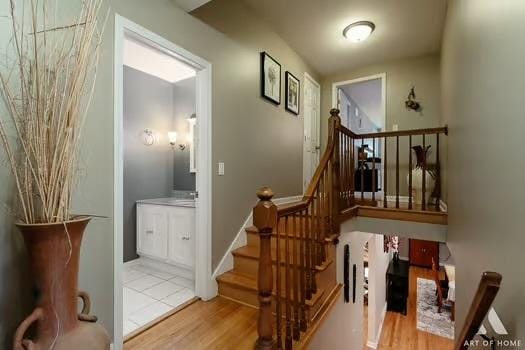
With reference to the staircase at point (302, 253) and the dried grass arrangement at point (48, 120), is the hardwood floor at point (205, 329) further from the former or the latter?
the dried grass arrangement at point (48, 120)

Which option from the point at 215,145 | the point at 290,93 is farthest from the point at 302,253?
the point at 290,93

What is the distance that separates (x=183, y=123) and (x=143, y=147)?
0.70 metres

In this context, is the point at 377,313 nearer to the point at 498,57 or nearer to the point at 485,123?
the point at 485,123

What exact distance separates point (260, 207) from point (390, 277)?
5947mm

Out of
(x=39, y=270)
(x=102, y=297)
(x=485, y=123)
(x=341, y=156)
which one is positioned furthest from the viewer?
(x=341, y=156)

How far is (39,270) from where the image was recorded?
943mm

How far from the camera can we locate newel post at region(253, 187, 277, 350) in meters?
1.35

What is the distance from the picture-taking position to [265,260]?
54.5 inches

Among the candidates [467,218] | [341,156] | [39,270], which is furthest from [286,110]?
[39,270]

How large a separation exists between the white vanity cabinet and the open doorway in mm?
2167

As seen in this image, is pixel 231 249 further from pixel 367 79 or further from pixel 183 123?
pixel 367 79

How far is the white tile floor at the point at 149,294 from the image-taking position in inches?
77.5

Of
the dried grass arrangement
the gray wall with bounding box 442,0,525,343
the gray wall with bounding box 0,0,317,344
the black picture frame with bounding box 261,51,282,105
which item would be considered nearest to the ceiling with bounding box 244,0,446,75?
the gray wall with bounding box 0,0,317,344

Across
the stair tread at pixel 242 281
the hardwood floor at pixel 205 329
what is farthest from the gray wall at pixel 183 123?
the hardwood floor at pixel 205 329
